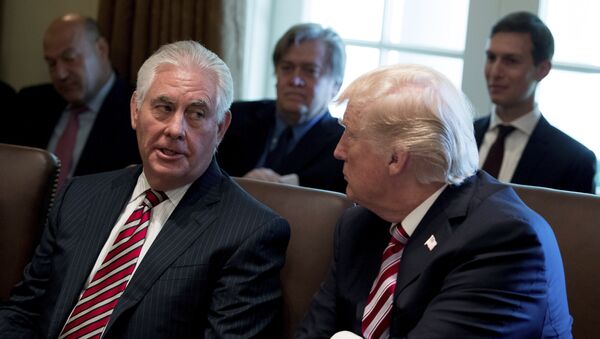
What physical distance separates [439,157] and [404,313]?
0.34 meters

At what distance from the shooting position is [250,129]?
11.3 feet

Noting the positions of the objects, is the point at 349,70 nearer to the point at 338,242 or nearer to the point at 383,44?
the point at 383,44

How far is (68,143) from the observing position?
3.75 m

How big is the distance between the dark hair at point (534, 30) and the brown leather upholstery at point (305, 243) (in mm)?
1165

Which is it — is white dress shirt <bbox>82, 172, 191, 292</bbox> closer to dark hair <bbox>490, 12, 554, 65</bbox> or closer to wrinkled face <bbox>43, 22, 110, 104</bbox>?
dark hair <bbox>490, 12, 554, 65</bbox>

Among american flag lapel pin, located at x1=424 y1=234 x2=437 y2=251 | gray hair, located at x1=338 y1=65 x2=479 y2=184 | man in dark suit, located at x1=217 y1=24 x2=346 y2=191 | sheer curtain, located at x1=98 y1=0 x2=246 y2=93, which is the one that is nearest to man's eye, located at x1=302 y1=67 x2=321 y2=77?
man in dark suit, located at x1=217 y1=24 x2=346 y2=191

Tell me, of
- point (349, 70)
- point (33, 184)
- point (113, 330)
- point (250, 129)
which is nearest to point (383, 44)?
point (349, 70)

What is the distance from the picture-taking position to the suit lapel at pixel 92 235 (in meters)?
2.25

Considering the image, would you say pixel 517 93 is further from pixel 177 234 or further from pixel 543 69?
pixel 177 234

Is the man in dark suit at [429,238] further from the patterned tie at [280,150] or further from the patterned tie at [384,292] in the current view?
the patterned tie at [280,150]

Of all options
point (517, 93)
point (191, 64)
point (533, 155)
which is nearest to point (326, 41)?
point (517, 93)

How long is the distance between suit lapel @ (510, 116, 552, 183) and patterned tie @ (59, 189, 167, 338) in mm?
1321

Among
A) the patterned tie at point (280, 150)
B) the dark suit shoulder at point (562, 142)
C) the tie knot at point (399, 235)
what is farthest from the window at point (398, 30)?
the tie knot at point (399, 235)

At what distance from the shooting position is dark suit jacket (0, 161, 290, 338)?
214 centimetres
